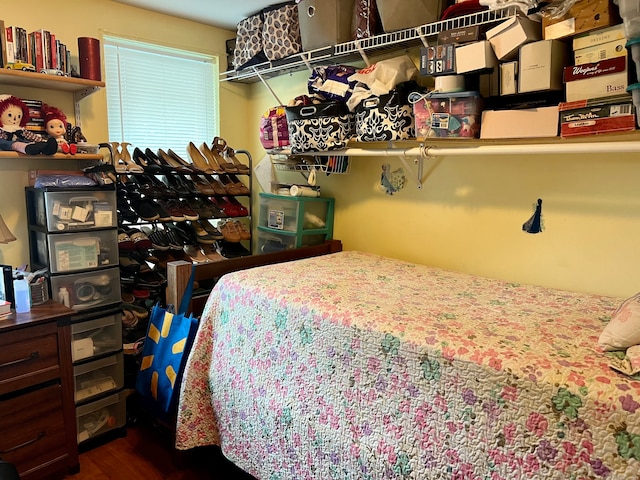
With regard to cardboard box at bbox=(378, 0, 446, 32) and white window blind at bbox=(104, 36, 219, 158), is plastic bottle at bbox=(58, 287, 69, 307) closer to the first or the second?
white window blind at bbox=(104, 36, 219, 158)

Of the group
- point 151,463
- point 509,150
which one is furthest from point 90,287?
point 509,150

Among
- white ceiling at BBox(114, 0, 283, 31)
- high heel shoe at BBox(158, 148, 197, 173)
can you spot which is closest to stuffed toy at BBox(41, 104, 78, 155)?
high heel shoe at BBox(158, 148, 197, 173)

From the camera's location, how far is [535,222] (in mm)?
1887

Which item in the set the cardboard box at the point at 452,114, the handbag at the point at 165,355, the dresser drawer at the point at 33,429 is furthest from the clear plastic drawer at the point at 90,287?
the cardboard box at the point at 452,114

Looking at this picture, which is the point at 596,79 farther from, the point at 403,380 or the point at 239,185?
the point at 239,185

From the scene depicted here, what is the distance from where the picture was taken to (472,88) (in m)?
1.76

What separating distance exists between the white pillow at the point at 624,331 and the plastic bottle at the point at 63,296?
212 cm

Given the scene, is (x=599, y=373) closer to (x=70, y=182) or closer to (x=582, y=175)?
(x=582, y=175)

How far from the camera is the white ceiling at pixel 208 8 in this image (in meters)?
2.52

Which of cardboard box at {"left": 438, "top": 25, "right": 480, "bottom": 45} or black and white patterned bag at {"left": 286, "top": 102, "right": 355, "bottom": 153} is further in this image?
black and white patterned bag at {"left": 286, "top": 102, "right": 355, "bottom": 153}

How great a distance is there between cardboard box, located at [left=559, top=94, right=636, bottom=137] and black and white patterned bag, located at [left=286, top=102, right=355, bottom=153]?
37.0 inches

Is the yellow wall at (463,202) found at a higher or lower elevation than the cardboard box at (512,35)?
lower

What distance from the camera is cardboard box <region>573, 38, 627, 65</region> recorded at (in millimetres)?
1363

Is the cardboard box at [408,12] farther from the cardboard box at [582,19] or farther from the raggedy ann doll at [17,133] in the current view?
the raggedy ann doll at [17,133]
